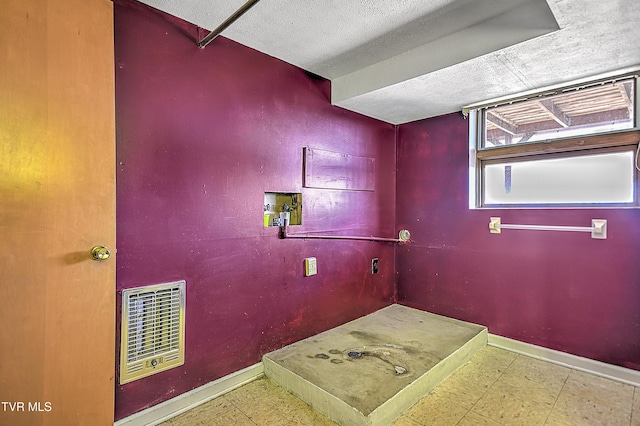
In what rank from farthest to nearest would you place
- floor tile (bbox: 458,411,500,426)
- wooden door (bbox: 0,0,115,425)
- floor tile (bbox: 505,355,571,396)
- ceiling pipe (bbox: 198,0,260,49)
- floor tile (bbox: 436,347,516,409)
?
floor tile (bbox: 505,355,571,396)
floor tile (bbox: 436,347,516,409)
floor tile (bbox: 458,411,500,426)
ceiling pipe (bbox: 198,0,260,49)
wooden door (bbox: 0,0,115,425)

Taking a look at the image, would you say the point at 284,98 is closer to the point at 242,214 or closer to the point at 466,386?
the point at 242,214

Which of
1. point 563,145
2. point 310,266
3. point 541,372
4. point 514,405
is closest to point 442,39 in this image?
point 563,145

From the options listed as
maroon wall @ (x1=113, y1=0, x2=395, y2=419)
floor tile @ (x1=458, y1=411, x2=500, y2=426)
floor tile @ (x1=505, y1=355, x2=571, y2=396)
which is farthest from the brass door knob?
floor tile @ (x1=505, y1=355, x2=571, y2=396)

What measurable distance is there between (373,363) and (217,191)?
1.50 metres

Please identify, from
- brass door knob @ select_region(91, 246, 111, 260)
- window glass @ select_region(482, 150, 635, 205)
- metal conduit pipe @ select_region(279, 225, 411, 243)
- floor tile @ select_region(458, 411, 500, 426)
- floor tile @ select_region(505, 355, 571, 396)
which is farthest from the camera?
metal conduit pipe @ select_region(279, 225, 411, 243)

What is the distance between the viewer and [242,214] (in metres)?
2.08

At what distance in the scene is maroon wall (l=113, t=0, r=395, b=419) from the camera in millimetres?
1653

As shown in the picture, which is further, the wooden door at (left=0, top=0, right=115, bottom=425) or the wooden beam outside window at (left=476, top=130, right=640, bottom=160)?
the wooden beam outside window at (left=476, top=130, right=640, bottom=160)

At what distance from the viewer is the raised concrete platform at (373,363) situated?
67.7 inches

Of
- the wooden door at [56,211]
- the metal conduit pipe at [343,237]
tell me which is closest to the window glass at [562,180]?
the metal conduit pipe at [343,237]

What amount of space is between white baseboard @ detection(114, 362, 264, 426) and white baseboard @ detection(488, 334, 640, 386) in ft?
6.38

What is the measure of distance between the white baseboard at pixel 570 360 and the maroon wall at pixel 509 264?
4cm

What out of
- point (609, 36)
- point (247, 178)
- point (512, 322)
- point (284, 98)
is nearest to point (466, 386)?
point (512, 322)

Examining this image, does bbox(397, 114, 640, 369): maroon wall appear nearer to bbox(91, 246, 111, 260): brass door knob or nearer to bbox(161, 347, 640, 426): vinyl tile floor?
bbox(161, 347, 640, 426): vinyl tile floor
